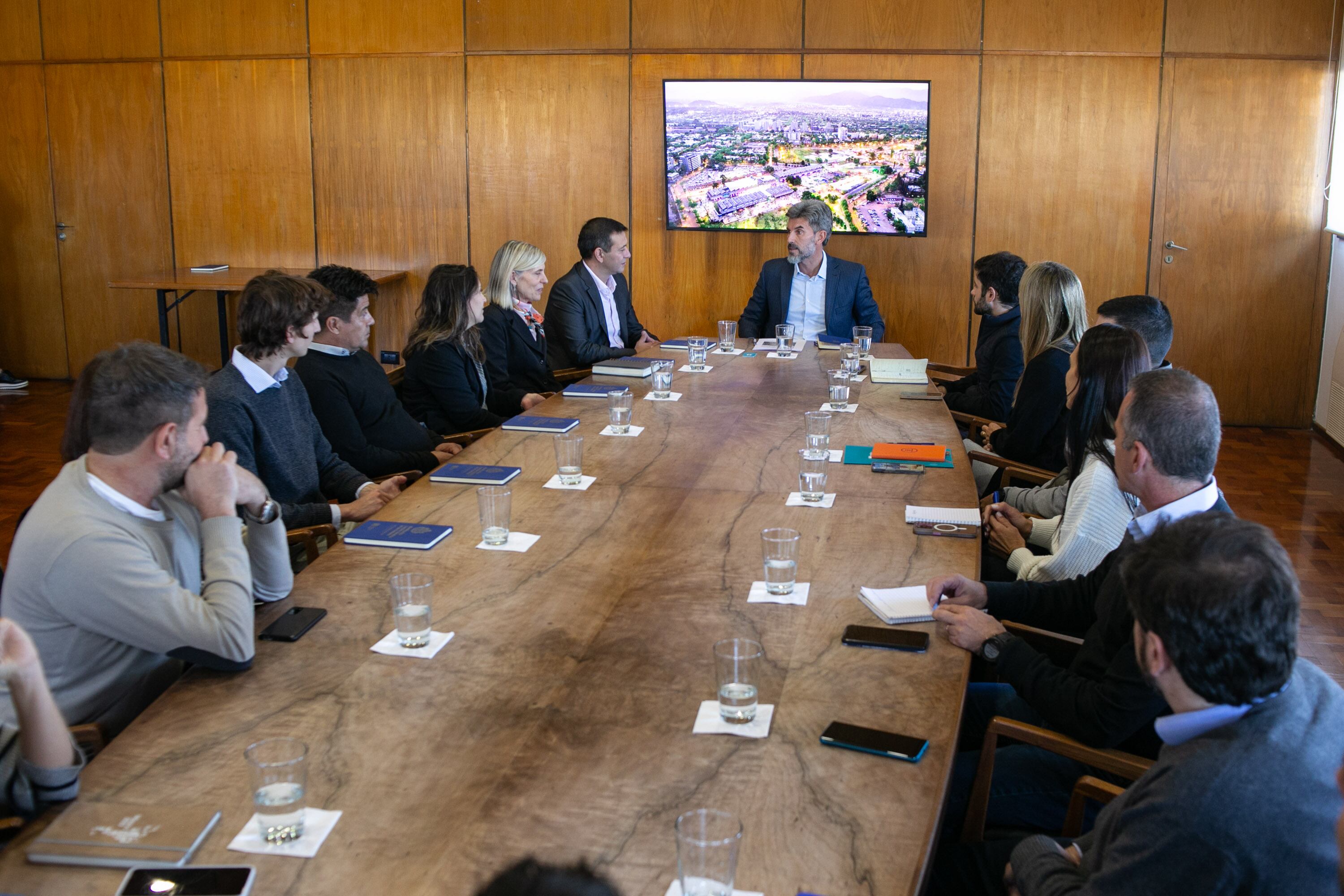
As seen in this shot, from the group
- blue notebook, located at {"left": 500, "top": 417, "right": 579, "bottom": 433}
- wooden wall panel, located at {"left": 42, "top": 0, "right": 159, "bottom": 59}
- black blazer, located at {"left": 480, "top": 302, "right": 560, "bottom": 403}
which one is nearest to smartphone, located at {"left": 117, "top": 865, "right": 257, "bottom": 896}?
blue notebook, located at {"left": 500, "top": 417, "right": 579, "bottom": 433}

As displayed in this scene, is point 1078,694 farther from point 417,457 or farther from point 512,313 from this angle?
point 512,313

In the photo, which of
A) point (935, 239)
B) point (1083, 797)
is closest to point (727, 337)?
point (935, 239)

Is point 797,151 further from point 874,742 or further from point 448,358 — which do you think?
point 874,742

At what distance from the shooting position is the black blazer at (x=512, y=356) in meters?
5.46

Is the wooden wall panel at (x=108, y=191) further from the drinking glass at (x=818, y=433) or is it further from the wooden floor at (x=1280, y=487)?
the drinking glass at (x=818, y=433)

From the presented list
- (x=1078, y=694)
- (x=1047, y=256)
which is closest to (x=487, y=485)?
(x=1078, y=694)

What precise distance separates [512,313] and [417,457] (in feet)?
4.50

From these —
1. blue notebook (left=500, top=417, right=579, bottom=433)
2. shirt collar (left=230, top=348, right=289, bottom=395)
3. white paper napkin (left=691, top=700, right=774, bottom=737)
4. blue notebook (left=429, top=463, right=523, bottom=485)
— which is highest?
shirt collar (left=230, top=348, right=289, bottom=395)

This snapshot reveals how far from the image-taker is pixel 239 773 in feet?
5.88

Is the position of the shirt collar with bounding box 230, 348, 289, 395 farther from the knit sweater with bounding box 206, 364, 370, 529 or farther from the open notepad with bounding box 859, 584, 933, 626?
the open notepad with bounding box 859, 584, 933, 626

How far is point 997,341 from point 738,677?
367 cm

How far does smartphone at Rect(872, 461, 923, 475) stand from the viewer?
3.58 m

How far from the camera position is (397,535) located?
2854 mm

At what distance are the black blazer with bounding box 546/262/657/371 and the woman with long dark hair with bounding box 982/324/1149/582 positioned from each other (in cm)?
289
